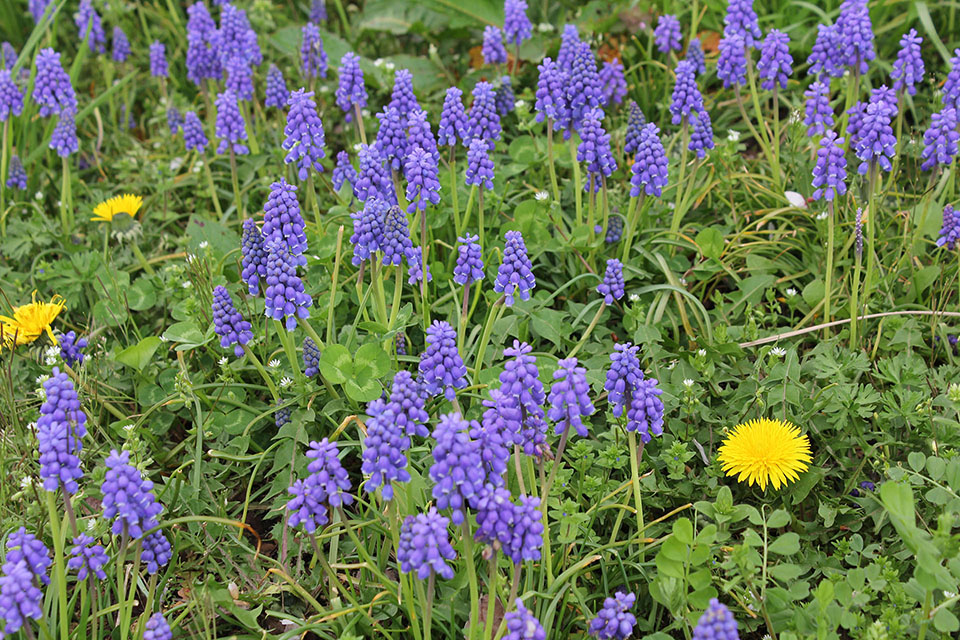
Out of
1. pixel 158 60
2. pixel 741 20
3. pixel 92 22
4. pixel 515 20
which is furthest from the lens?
pixel 92 22

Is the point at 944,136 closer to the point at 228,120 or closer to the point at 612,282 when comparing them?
the point at 612,282

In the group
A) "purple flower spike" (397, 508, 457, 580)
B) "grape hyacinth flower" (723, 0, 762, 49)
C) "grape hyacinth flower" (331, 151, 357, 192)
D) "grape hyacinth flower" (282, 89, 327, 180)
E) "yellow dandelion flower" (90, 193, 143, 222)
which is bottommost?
Answer: "yellow dandelion flower" (90, 193, 143, 222)

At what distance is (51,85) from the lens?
501 centimetres

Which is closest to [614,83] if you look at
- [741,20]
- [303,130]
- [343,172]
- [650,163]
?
[741,20]

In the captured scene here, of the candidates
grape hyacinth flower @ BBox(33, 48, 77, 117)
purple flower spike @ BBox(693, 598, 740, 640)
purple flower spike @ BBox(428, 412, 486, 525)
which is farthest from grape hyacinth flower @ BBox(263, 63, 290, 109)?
purple flower spike @ BBox(693, 598, 740, 640)

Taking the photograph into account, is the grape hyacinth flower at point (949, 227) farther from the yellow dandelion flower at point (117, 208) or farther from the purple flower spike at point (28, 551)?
the yellow dandelion flower at point (117, 208)

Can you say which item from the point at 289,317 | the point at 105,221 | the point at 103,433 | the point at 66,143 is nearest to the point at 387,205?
the point at 289,317

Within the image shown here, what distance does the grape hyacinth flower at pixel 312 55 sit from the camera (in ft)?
17.5

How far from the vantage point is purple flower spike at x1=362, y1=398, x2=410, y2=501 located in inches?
96.3

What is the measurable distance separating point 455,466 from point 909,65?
3.16 metres

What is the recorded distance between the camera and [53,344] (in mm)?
4207

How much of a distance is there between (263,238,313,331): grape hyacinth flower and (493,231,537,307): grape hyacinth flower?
2.21ft

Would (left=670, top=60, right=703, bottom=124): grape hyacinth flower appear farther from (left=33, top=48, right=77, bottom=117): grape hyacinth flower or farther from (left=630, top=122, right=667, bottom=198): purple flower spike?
(left=33, top=48, right=77, bottom=117): grape hyacinth flower

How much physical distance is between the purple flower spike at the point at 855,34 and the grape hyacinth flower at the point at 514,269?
7.07 ft
